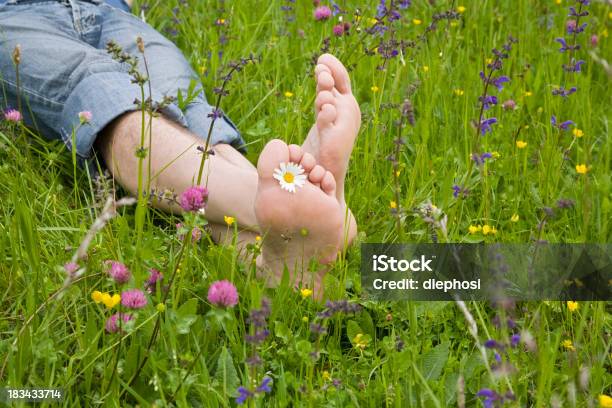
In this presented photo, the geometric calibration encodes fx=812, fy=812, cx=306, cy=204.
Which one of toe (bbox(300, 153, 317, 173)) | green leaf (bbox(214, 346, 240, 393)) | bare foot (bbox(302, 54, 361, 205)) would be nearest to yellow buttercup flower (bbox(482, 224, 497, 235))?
bare foot (bbox(302, 54, 361, 205))

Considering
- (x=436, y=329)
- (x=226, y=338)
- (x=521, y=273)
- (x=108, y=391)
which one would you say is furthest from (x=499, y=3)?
(x=108, y=391)

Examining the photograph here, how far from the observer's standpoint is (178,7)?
3.19 m

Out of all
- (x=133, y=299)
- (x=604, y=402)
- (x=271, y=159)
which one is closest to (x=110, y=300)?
(x=133, y=299)

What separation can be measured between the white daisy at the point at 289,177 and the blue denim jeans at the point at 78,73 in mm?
507

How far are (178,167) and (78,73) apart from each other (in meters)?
0.44

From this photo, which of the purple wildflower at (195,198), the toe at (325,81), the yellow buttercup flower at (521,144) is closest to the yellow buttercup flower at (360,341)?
the purple wildflower at (195,198)

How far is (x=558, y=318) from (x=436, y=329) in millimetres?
282

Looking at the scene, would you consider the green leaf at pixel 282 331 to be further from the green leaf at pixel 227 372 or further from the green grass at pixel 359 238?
the green leaf at pixel 227 372

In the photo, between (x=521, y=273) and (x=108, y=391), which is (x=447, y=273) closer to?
(x=521, y=273)

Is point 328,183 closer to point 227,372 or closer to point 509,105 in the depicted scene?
point 227,372

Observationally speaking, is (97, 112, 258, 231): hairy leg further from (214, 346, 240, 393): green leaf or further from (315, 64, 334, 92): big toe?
(214, 346, 240, 393): green leaf

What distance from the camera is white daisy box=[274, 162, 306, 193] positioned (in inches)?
65.7

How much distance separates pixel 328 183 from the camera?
69.9 inches

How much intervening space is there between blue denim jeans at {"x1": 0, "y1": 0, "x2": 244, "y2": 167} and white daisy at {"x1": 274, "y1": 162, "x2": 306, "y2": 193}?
0.51 meters
